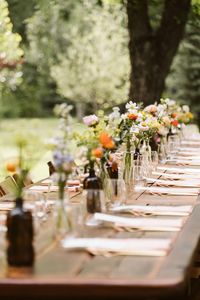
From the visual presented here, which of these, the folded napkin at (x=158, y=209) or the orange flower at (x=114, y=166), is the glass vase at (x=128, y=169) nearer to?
the orange flower at (x=114, y=166)

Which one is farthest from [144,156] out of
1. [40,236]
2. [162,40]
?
[162,40]

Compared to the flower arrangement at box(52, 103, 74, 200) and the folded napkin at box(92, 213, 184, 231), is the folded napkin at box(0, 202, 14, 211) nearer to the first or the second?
the folded napkin at box(92, 213, 184, 231)

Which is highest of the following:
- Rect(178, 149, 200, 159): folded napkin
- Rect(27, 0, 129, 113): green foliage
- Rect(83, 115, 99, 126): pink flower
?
Rect(27, 0, 129, 113): green foliage

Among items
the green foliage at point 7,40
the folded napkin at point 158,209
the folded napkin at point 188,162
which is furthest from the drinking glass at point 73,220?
the green foliage at point 7,40

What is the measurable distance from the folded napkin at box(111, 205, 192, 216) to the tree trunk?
5.18 m

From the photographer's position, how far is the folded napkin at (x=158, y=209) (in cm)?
362

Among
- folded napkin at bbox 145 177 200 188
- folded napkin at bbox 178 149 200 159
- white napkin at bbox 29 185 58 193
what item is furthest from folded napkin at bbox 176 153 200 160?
white napkin at bbox 29 185 58 193

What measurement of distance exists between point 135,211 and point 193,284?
79 cm

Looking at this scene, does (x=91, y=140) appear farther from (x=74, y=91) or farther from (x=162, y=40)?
(x=74, y=91)

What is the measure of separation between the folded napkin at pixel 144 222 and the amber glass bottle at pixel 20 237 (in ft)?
2.13

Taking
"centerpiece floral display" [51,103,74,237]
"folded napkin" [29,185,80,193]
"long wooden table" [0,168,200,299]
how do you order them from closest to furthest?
"long wooden table" [0,168,200,299]
"centerpiece floral display" [51,103,74,237]
"folded napkin" [29,185,80,193]

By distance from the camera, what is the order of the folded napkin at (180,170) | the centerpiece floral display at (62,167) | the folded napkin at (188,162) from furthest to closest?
the folded napkin at (188,162), the folded napkin at (180,170), the centerpiece floral display at (62,167)

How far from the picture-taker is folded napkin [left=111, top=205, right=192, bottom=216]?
11.9ft

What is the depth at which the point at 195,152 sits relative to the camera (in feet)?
22.4
